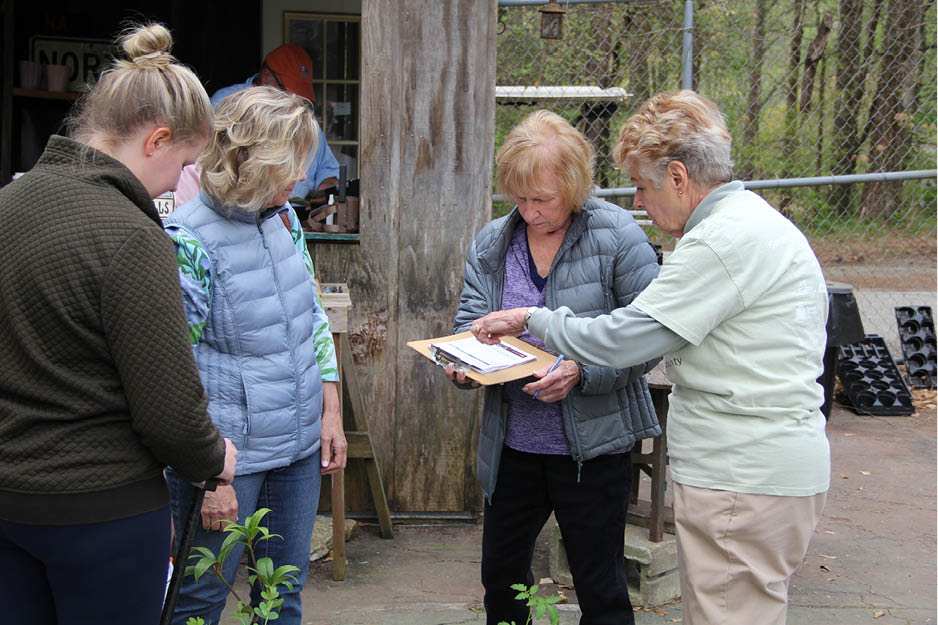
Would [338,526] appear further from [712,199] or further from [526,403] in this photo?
[712,199]

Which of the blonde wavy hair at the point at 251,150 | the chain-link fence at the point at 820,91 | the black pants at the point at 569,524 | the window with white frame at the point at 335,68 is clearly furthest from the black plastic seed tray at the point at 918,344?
the blonde wavy hair at the point at 251,150

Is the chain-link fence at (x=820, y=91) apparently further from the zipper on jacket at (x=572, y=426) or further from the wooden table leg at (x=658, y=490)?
the zipper on jacket at (x=572, y=426)

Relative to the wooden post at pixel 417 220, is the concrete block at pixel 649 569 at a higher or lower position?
lower

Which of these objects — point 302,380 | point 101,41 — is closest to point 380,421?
point 302,380

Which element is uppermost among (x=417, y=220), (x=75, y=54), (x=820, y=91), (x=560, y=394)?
(x=820, y=91)

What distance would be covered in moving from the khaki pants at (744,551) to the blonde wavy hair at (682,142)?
2.63ft

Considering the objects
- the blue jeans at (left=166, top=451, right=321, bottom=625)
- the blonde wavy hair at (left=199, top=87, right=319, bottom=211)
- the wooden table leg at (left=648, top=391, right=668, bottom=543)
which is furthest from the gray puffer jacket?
the wooden table leg at (left=648, top=391, right=668, bottom=543)

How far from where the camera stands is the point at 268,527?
8.79 ft

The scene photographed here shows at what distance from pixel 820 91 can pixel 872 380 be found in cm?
746

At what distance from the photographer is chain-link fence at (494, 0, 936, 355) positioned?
39.1 feet

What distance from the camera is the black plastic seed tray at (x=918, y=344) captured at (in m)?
7.47

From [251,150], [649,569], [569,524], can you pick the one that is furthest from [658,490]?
[251,150]

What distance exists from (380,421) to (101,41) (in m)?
4.77

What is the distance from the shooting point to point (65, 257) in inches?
68.6
